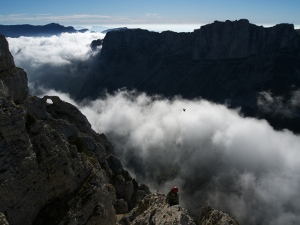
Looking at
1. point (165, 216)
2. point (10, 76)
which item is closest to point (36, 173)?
point (10, 76)

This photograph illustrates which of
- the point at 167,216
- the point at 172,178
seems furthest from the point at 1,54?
the point at 172,178

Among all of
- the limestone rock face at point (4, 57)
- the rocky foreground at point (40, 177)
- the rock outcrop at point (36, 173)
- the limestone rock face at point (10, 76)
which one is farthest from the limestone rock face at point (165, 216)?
the limestone rock face at point (4, 57)

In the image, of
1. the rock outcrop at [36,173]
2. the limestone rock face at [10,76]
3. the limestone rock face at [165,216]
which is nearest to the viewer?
the rock outcrop at [36,173]

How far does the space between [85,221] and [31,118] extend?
12185 millimetres

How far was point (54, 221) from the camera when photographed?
32656 millimetres

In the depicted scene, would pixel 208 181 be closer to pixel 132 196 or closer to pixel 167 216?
pixel 132 196

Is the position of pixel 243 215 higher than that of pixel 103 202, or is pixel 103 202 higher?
pixel 103 202

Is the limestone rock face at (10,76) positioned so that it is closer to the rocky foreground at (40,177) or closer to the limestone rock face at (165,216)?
the rocky foreground at (40,177)

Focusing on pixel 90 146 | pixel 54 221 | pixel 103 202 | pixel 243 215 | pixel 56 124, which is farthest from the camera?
pixel 243 215

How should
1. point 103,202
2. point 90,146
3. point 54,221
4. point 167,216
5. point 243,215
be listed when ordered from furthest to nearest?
point 243,215
point 90,146
point 103,202
point 167,216
point 54,221

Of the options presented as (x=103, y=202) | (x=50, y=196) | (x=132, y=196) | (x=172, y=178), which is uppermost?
(x=50, y=196)

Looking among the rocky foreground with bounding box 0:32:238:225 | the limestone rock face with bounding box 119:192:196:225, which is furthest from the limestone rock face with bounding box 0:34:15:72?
the limestone rock face with bounding box 119:192:196:225

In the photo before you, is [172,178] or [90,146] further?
[172,178]

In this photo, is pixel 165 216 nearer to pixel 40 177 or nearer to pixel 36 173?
pixel 40 177
